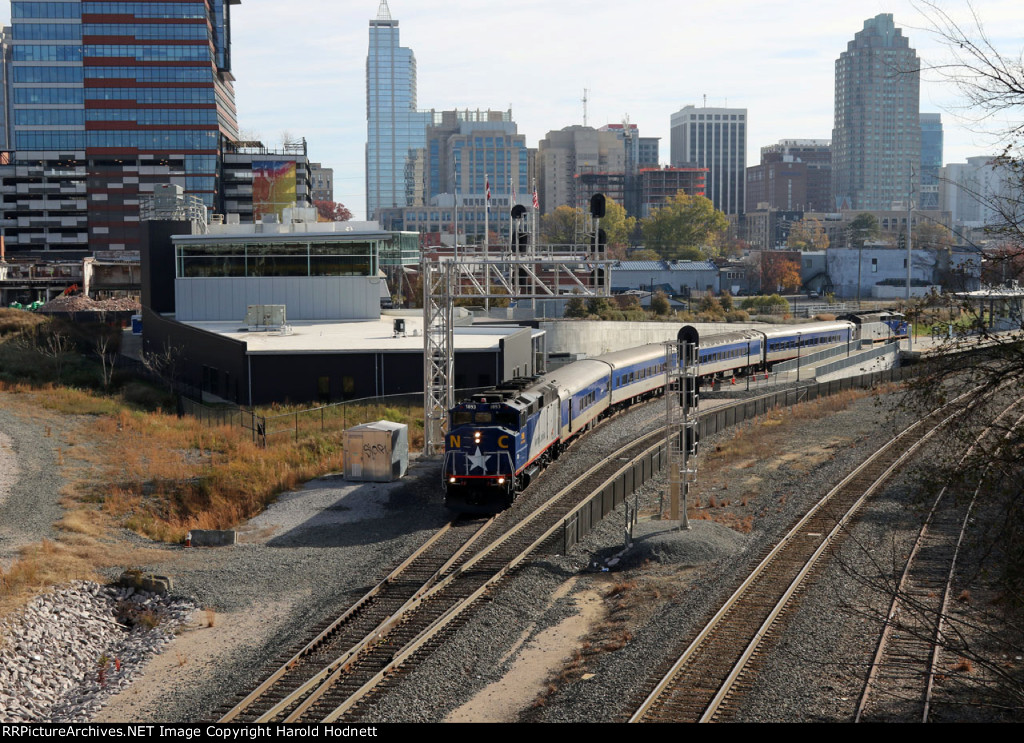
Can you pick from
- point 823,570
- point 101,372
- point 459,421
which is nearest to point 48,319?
point 101,372

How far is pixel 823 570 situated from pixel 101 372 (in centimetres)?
4831

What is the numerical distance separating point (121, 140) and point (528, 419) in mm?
115927

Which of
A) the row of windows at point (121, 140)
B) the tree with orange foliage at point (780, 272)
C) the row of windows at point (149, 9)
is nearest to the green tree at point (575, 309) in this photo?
the tree with orange foliage at point (780, 272)

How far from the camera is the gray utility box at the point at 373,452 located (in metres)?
33.1

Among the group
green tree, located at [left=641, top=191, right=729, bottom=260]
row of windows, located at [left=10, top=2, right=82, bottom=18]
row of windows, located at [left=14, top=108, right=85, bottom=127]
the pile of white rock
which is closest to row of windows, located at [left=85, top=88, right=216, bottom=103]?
row of windows, located at [left=14, top=108, right=85, bottom=127]

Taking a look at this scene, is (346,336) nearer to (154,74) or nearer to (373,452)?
(373,452)

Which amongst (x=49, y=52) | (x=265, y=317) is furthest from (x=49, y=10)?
(x=265, y=317)

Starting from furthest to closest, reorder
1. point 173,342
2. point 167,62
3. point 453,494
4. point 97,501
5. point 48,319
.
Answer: point 167,62 < point 48,319 < point 173,342 < point 97,501 < point 453,494

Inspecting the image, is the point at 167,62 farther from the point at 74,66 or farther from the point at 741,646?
the point at 741,646

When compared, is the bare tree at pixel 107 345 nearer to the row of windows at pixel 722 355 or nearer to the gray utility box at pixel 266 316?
the gray utility box at pixel 266 316

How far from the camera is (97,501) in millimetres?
31625

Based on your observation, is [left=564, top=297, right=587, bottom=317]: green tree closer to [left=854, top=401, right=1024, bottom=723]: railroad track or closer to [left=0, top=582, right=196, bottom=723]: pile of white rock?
[left=854, top=401, right=1024, bottom=723]: railroad track

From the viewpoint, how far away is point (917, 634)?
12.8 m

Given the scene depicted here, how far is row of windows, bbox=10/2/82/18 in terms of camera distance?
13238 cm
